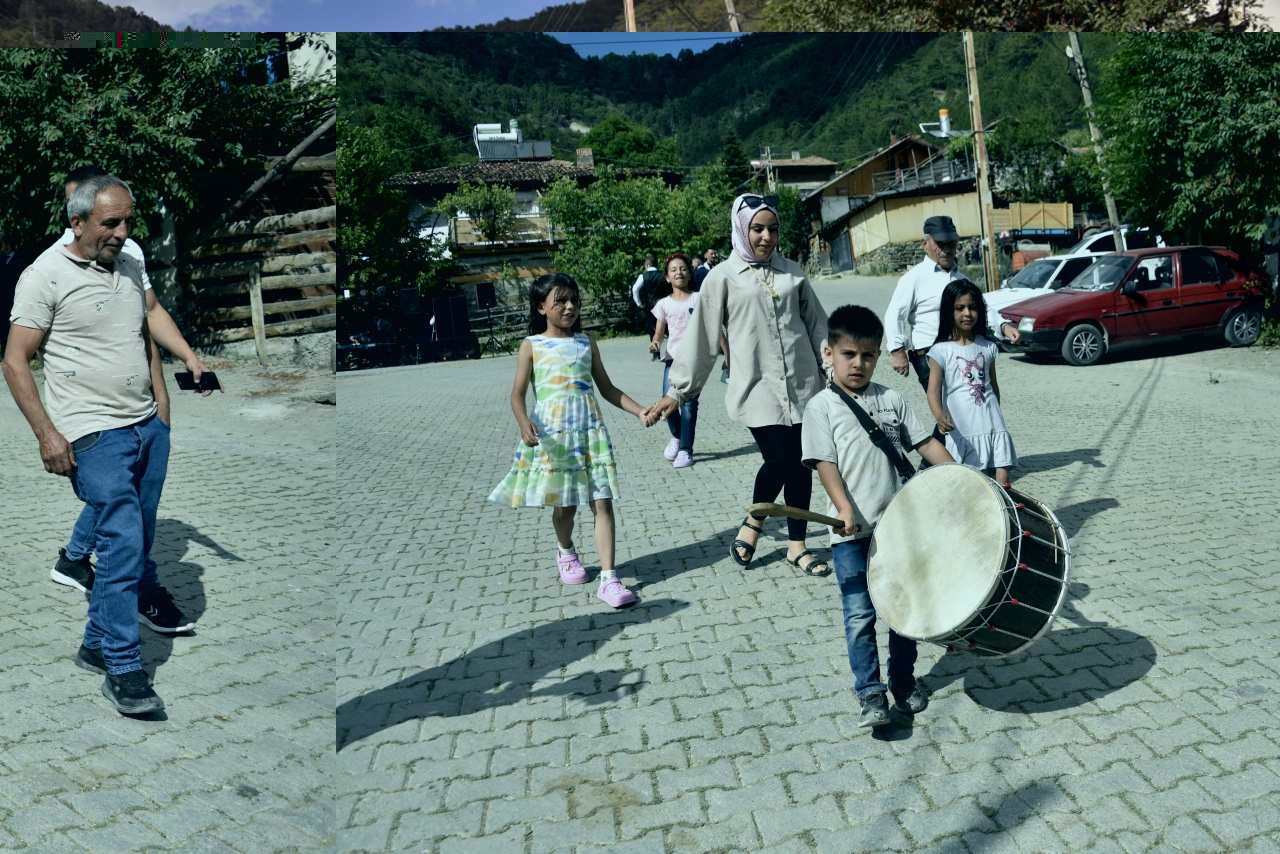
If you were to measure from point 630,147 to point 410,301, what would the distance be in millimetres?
1280

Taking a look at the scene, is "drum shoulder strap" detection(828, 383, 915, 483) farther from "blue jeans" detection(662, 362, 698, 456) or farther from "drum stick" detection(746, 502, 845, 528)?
"blue jeans" detection(662, 362, 698, 456)

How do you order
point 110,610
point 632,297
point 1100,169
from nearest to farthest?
point 110,610, point 632,297, point 1100,169

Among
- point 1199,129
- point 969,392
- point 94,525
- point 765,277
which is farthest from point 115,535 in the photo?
point 1199,129

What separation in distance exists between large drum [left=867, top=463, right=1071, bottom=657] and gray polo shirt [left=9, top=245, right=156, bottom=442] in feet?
8.24

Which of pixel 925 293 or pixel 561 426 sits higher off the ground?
pixel 925 293

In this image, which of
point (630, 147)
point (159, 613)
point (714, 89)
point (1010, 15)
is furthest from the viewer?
point (1010, 15)

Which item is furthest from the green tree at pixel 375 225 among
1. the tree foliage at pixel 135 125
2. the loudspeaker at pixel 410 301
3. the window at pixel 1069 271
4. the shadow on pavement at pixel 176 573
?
the window at pixel 1069 271

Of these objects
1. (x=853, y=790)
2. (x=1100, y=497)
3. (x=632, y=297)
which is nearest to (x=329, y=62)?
(x=632, y=297)

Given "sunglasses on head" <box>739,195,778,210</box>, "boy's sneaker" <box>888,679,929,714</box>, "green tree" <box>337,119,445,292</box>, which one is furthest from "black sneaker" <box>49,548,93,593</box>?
"boy's sneaker" <box>888,679,929,714</box>

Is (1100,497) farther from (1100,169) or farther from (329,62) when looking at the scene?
(329,62)

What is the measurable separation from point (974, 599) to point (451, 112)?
116 inches

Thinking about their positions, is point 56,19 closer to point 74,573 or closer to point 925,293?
point 74,573

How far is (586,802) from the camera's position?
2730 mm

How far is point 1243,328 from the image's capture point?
5145mm
